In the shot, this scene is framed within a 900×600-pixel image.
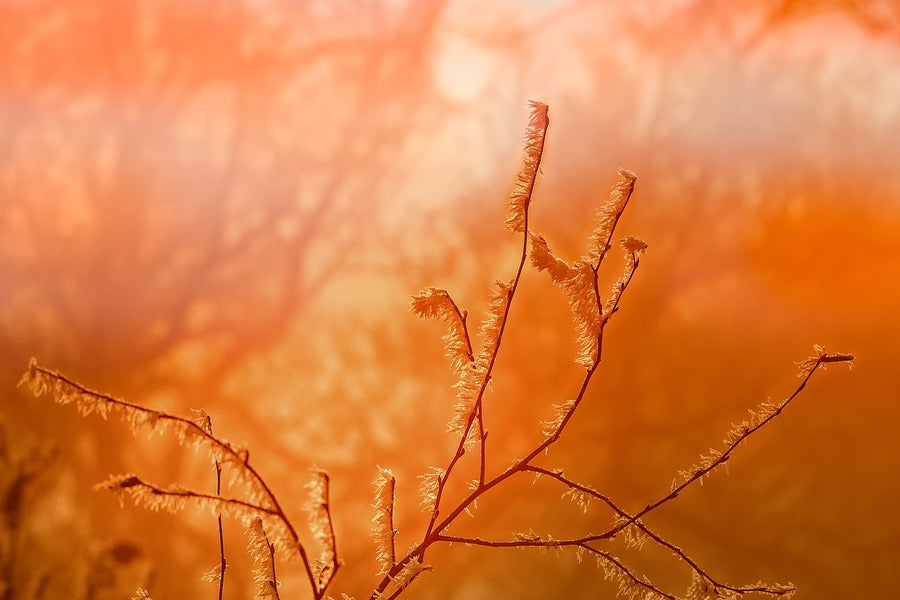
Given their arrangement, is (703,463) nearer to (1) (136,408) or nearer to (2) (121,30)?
(1) (136,408)

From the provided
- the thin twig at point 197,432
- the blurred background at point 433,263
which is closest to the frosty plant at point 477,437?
the thin twig at point 197,432

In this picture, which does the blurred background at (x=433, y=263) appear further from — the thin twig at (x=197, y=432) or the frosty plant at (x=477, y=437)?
the thin twig at (x=197, y=432)

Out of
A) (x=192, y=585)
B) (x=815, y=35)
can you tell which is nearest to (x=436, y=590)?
(x=192, y=585)

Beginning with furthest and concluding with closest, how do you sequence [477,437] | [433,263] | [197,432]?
[433,263], [477,437], [197,432]

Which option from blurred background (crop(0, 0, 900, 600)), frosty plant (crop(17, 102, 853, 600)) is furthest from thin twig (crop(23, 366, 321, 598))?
blurred background (crop(0, 0, 900, 600))

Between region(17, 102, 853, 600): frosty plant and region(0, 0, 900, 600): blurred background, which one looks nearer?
region(17, 102, 853, 600): frosty plant

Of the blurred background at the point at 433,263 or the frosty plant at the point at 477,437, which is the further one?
the blurred background at the point at 433,263

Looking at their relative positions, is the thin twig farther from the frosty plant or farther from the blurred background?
the blurred background

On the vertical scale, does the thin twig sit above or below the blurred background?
below

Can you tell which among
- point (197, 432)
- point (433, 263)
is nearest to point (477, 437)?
point (197, 432)

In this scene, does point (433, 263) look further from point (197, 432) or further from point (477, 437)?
point (197, 432)
